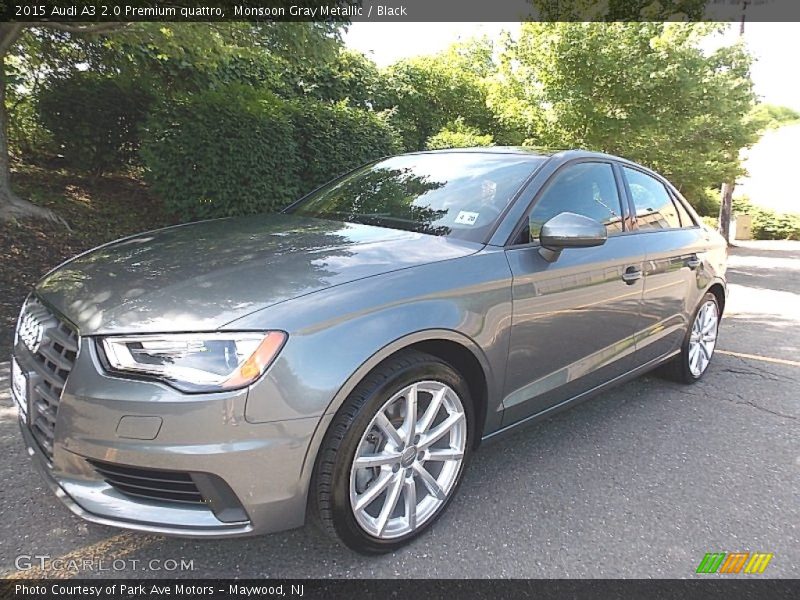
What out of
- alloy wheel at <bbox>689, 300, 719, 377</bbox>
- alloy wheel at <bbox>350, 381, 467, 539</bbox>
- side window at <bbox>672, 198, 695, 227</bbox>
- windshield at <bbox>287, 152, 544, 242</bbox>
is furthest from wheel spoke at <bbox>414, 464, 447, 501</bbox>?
side window at <bbox>672, 198, 695, 227</bbox>

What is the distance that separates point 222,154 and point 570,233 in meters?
5.11

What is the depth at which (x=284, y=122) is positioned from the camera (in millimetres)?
7004

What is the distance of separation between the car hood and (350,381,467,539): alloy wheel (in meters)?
0.55

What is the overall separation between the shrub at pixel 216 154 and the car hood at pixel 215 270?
3.90m

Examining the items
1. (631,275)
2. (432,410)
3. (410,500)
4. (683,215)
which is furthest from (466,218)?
(683,215)

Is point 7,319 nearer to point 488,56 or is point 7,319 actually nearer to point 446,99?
point 446,99

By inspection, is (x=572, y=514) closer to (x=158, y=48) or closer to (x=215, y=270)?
(x=215, y=270)

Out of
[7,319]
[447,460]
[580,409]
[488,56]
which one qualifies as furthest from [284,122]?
[488,56]

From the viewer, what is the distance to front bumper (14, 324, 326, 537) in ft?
5.93

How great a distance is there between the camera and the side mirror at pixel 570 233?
263cm

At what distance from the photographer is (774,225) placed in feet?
60.6

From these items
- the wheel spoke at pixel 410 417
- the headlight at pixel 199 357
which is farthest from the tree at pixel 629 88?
the headlight at pixel 199 357

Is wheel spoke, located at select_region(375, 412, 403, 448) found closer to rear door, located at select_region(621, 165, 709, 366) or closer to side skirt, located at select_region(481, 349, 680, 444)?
side skirt, located at select_region(481, 349, 680, 444)

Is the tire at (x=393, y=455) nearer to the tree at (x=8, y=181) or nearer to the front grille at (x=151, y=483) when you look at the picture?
the front grille at (x=151, y=483)
